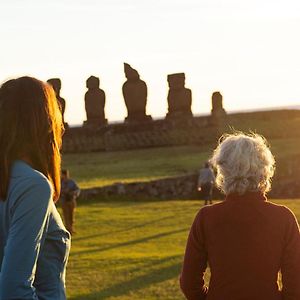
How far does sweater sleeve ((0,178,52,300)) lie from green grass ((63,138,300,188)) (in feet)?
71.9

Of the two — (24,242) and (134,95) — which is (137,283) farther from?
(134,95)

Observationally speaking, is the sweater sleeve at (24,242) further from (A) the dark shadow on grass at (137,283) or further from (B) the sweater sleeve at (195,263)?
(A) the dark shadow on grass at (137,283)

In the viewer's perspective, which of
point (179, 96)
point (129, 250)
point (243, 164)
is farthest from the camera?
point (179, 96)

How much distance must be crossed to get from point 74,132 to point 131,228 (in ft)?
79.7

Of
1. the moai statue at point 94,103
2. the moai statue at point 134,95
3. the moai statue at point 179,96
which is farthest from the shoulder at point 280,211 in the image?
the moai statue at point 94,103

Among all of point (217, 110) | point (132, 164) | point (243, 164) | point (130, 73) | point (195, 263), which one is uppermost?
point (130, 73)

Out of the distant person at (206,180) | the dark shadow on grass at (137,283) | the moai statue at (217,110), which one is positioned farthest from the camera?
the moai statue at (217,110)

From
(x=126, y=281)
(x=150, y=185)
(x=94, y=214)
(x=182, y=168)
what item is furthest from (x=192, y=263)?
(x=182, y=168)

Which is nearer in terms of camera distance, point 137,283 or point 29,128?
point 29,128

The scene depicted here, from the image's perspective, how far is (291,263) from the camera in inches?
151

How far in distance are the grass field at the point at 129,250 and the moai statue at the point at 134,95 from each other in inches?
713

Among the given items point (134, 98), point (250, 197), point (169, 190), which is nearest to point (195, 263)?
point (250, 197)

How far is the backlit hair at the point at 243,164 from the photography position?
3.82m

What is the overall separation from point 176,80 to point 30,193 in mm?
37476
